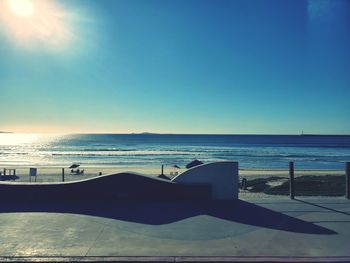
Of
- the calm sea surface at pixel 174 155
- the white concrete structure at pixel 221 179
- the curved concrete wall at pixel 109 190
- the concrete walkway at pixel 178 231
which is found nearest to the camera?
the concrete walkway at pixel 178 231

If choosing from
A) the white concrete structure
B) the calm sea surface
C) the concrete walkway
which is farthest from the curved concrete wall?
the calm sea surface

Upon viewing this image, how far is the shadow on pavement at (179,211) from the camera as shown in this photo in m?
6.74

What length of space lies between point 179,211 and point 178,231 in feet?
5.28

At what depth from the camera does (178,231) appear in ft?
20.5

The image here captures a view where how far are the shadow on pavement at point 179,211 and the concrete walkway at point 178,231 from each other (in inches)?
0.7

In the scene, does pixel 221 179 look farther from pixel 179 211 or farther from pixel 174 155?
pixel 174 155

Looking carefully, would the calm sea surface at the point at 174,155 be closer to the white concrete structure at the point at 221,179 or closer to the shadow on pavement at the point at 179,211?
the white concrete structure at the point at 221,179

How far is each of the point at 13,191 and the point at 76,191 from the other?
1.48m

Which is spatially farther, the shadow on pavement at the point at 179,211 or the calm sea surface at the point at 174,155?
the calm sea surface at the point at 174,155

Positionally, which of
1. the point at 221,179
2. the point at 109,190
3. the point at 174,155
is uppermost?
the point at 221,179

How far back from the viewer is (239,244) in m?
5.52

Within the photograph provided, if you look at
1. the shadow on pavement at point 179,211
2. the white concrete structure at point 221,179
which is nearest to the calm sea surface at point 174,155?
the white concrete structure at point 221,179

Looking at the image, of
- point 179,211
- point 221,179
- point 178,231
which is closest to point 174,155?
point 221,179

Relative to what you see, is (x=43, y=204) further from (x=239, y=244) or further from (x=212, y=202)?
(x=239, y=244)
